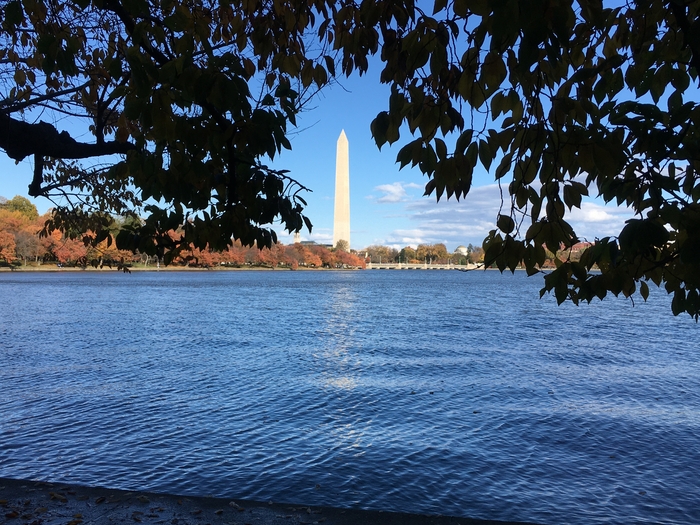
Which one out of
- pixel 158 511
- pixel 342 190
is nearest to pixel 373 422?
pixel 158 511

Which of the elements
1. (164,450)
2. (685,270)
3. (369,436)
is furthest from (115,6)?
(369,436)

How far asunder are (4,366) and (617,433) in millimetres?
17779

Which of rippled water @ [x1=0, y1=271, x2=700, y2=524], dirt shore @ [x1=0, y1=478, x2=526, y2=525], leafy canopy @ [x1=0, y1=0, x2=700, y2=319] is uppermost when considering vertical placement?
leafy canopy @ [x1=0, y1=0, x2=700, y2=319]

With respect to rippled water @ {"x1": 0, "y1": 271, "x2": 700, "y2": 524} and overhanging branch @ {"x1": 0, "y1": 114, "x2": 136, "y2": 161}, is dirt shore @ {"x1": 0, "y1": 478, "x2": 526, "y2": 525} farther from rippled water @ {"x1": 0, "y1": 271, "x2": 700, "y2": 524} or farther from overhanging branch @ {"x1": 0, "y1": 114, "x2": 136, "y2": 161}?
overhanging branch @ {"x1": 0, "y1": 114, "x2": 136, "y2": 161}

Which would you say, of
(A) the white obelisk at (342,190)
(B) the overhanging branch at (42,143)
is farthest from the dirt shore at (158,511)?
(A) the white obelisk at (342,190)

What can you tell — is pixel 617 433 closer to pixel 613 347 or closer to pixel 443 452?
pixel 443 452

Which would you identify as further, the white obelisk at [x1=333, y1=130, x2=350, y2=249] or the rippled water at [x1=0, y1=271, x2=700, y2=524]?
the white obelisk at [x1=333, y1=130, x2=350, y2=249]

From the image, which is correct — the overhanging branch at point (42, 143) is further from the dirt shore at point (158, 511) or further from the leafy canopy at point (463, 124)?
the dirt shore at point (158, 511)

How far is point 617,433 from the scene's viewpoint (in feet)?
39.1

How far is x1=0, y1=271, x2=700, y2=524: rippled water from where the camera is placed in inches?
340

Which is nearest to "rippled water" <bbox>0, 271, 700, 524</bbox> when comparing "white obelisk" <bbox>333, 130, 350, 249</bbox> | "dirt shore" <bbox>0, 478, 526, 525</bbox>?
"dirt shore" <bbox>0, 478, 526, 525</bbox>

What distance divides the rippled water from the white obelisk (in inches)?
4076

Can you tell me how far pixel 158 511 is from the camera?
20.6 feet

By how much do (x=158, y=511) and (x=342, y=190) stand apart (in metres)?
130
